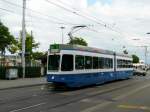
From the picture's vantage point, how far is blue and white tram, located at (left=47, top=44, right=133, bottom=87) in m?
26.1

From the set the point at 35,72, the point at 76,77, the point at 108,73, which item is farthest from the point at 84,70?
the point at 35,72

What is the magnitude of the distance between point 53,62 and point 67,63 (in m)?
0.97

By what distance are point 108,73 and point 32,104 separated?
64.7 ft

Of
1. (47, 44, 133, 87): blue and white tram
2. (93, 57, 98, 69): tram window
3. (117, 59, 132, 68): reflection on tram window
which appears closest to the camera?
(47, 44, 133, 87): blue and white tram

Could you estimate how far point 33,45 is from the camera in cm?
7594

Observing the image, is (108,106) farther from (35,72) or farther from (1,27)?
(1,27)

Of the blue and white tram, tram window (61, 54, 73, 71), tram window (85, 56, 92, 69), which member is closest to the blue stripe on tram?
the blue and white tram

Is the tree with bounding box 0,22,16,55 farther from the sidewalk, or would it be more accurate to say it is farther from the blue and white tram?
the blue and white tram

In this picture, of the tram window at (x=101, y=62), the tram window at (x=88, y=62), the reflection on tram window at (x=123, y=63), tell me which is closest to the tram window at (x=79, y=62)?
the tram window at (x=88, y=62)

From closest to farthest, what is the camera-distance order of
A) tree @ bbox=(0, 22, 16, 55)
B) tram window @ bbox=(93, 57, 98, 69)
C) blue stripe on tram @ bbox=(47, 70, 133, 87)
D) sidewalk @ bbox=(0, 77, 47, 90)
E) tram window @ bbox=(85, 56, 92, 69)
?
1. blue stripe on tram @ bbox=(47, 70, 133, 87)
2. tram window @ bbox=(85, 56, 92, 69)
3. sidewalk @ bbox=(0, 77, 47, 90)
4. tram window @ bbox=(93, 57, 98, 69)
5. tree @ bbox=(0, 22, 16, 55)

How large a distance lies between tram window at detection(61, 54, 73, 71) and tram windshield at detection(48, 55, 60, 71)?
0.35 m

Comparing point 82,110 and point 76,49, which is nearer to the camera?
point 82,110

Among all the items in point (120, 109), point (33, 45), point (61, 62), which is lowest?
point (120, 109)

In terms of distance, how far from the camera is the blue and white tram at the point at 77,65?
26.1 meters
